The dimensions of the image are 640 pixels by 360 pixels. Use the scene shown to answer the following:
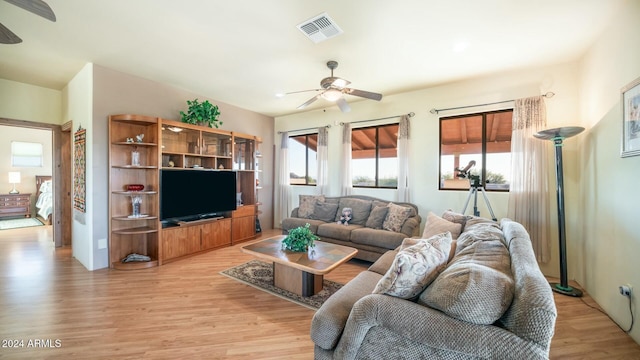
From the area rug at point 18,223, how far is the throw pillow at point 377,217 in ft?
26.4

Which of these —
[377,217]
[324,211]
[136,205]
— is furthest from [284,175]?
[136,205]

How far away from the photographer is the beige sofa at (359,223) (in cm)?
364

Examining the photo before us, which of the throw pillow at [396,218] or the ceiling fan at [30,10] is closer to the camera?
the ceiling fan at [30,10]

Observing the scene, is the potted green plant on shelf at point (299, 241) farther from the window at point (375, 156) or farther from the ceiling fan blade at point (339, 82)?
the window at point (375, 156)

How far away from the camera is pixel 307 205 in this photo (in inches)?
190

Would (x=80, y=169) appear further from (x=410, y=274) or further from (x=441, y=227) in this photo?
(x=441, y=227)

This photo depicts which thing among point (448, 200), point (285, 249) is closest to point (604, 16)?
point (448, 200)

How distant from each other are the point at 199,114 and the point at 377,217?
136 inches

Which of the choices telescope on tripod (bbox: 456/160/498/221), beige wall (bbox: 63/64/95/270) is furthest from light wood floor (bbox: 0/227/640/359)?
telescope on tripod (bbox: 456/160/498/221)

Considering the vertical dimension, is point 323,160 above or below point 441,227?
above

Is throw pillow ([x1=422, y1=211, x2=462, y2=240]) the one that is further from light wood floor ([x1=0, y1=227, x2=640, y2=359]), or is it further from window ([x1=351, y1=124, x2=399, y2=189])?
window ([x1=351, y1=124, x2=399, y2=189])

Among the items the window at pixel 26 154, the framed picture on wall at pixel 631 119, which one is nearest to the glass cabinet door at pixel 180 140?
the framed picture on wall at pixel 631 119

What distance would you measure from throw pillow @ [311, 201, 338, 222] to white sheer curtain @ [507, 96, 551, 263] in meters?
2.68

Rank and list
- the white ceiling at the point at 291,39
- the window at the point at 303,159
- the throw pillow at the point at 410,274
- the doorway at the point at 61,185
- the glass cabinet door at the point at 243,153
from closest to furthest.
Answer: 1. the throw pillow at the point at 410,274
2. the white ceiling at the point at 291,39
3. the doorway at the point at 61,185
4. the glass cabinet door at the point at 243,153
5. the window at the point at 303,159
